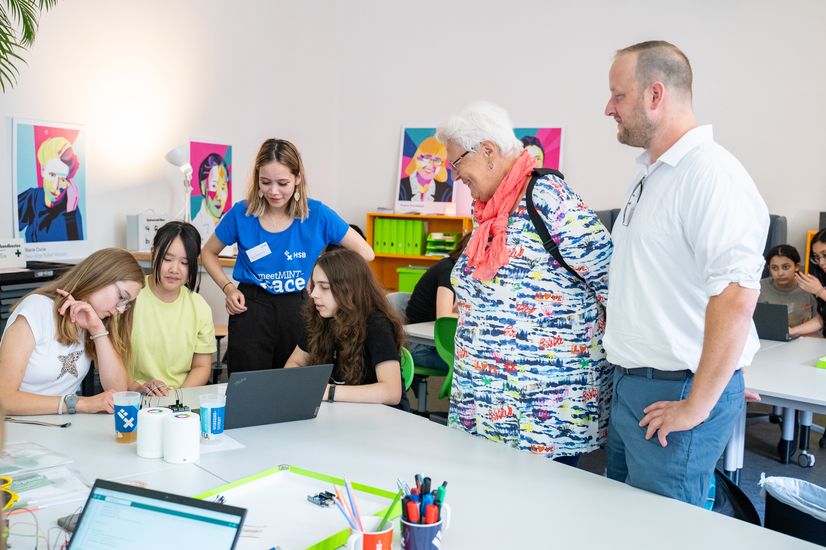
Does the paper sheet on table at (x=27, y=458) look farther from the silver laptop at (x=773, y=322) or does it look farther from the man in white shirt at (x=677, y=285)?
the silver laptop at (x=773, y=322)

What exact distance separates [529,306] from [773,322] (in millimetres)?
2684

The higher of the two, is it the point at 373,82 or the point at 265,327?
the point at 373,82

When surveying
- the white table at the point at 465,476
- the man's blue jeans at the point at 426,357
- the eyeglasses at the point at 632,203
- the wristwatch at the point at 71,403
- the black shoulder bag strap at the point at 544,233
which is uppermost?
the eyeglasses at the point at 632,203

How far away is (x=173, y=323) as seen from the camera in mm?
3127

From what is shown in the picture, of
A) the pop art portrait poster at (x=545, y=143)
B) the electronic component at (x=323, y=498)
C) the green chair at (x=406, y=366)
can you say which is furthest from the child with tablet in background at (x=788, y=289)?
the electronic component at (x=323, y=498)

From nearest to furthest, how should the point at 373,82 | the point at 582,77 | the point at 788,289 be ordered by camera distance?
1. the point at 788,289
2. the point at 582,77
3. the point at 373,82

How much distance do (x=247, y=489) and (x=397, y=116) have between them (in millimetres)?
5966

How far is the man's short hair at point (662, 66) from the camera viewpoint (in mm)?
1809

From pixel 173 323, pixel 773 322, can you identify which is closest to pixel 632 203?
pixel 173 323

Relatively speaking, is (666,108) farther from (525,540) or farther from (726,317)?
(525,540)

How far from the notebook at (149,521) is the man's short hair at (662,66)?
1.33 meters

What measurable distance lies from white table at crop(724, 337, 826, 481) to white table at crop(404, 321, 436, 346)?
150 centimetres

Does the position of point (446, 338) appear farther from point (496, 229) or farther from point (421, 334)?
point (496, 229)

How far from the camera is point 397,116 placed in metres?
7.35
